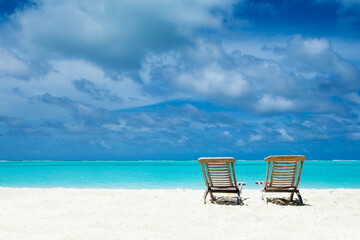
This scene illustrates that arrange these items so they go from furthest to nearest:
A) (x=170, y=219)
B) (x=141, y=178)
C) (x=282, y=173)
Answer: (x=141, y=178)
(x=282, y=173)
(x=170, y=219)

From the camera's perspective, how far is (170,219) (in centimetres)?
562

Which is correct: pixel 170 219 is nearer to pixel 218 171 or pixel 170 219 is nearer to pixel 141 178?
pixel 218 171

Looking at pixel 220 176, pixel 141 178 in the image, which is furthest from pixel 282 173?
pixel 141 178

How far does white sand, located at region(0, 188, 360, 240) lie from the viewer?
15.1 ft

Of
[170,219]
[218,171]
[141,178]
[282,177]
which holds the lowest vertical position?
[170,219]

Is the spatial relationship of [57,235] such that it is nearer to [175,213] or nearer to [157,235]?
[157,235]

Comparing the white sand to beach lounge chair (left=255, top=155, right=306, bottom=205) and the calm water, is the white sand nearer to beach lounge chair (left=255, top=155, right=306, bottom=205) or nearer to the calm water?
beach lounge chair (left=255, top=155, right=306, bottom=205)

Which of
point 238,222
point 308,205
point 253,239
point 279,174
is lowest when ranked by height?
point 253,239

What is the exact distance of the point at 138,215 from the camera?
5984 mm

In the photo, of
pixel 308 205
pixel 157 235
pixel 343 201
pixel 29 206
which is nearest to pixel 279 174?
pixel 308 205

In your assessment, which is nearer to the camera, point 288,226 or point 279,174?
point 288,226

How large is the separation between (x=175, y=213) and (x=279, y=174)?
261cm

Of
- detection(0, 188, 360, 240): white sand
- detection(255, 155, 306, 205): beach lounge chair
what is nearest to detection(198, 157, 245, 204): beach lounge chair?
detection(0, 188, 360, 240): white sand

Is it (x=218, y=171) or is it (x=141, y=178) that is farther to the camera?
(x=141, y=178)
